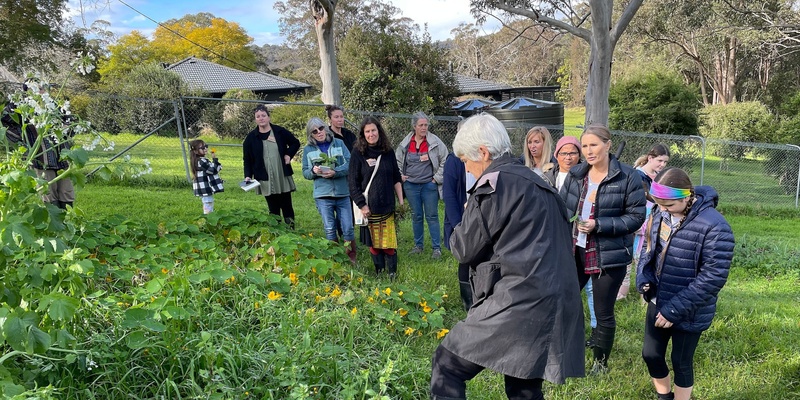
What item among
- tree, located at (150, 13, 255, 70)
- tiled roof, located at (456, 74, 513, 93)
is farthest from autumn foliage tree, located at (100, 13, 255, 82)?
tiled roof, located at (456, 74, 513, 93)

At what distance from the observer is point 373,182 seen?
5277 mm

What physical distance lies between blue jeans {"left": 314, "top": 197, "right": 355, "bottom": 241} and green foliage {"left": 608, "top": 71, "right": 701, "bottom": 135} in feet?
54.9

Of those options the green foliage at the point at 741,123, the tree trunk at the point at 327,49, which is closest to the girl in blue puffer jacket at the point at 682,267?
the tree trunk at the point at 327,49

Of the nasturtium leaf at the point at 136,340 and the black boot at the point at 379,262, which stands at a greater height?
the nasturtium leaf at the point at 136,340

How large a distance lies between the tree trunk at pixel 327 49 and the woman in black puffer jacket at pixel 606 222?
23.0 feet

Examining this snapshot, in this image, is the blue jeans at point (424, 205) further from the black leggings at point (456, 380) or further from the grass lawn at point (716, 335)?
the black leggings at point (456, 380)

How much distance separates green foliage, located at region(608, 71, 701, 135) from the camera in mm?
19500

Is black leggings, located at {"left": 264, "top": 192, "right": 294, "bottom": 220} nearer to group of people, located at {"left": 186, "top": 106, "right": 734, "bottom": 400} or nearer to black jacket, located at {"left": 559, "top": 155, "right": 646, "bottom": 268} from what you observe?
group of people, located at {"left": 186, "top": 106, "right": 734, "bottom": 400}

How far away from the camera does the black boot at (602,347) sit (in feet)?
11.9

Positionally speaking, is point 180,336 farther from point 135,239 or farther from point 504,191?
point 135,239

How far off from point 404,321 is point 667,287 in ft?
6.01

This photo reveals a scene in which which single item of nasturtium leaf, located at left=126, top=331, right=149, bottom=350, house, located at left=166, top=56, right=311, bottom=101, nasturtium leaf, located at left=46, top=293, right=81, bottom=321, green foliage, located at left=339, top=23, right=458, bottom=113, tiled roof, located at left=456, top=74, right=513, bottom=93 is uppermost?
house, located at left=166, top=56, right=311, bottom=101

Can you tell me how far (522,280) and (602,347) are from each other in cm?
178

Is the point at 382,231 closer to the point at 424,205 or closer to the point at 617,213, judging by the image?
the point at 424,205
